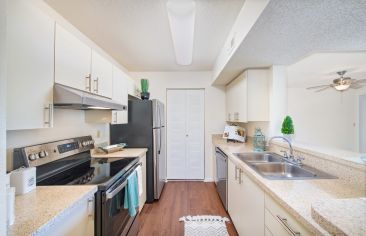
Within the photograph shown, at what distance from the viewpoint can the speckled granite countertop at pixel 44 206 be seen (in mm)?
751

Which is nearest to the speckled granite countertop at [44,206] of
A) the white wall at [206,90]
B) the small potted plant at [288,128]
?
the small potted plant at [288,128]

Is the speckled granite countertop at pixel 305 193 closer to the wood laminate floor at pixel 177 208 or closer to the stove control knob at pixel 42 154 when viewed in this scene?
the wood laminate floor at pixel 177 208

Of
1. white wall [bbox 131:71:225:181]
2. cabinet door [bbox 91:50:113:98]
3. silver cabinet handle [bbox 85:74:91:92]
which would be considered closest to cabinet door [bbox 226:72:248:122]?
white wall [bbox 131:71:225:181]

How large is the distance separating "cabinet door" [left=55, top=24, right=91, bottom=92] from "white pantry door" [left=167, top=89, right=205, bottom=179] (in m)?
2.39

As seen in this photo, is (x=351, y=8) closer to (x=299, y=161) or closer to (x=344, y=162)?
(x=344, y=162)

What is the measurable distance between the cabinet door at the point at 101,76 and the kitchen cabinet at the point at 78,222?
3.54 ft

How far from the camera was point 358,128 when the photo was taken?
4.93m

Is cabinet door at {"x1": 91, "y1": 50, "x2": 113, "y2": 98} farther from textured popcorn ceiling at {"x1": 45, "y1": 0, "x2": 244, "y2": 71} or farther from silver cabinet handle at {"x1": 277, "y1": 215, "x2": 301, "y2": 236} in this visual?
silver cabinet handle at {"x1": 277, "y1": 215, "x2": 301, "y2": 236}

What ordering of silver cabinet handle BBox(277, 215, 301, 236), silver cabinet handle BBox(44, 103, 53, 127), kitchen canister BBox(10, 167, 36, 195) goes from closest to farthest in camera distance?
1. silver cabinet handle BBox(277, 215, 301, 236)
2. kitchen canister BBox(10, 167, 36, 195)
3. silver cabinet handle BBox(44, 103, 53, 127)

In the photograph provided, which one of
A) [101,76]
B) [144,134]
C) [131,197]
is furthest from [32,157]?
[144,134]

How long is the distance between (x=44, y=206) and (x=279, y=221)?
1.32 m

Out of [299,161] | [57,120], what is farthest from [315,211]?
[57,120]

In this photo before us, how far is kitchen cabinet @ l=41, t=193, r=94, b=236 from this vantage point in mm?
895

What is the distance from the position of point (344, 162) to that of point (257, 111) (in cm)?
132
